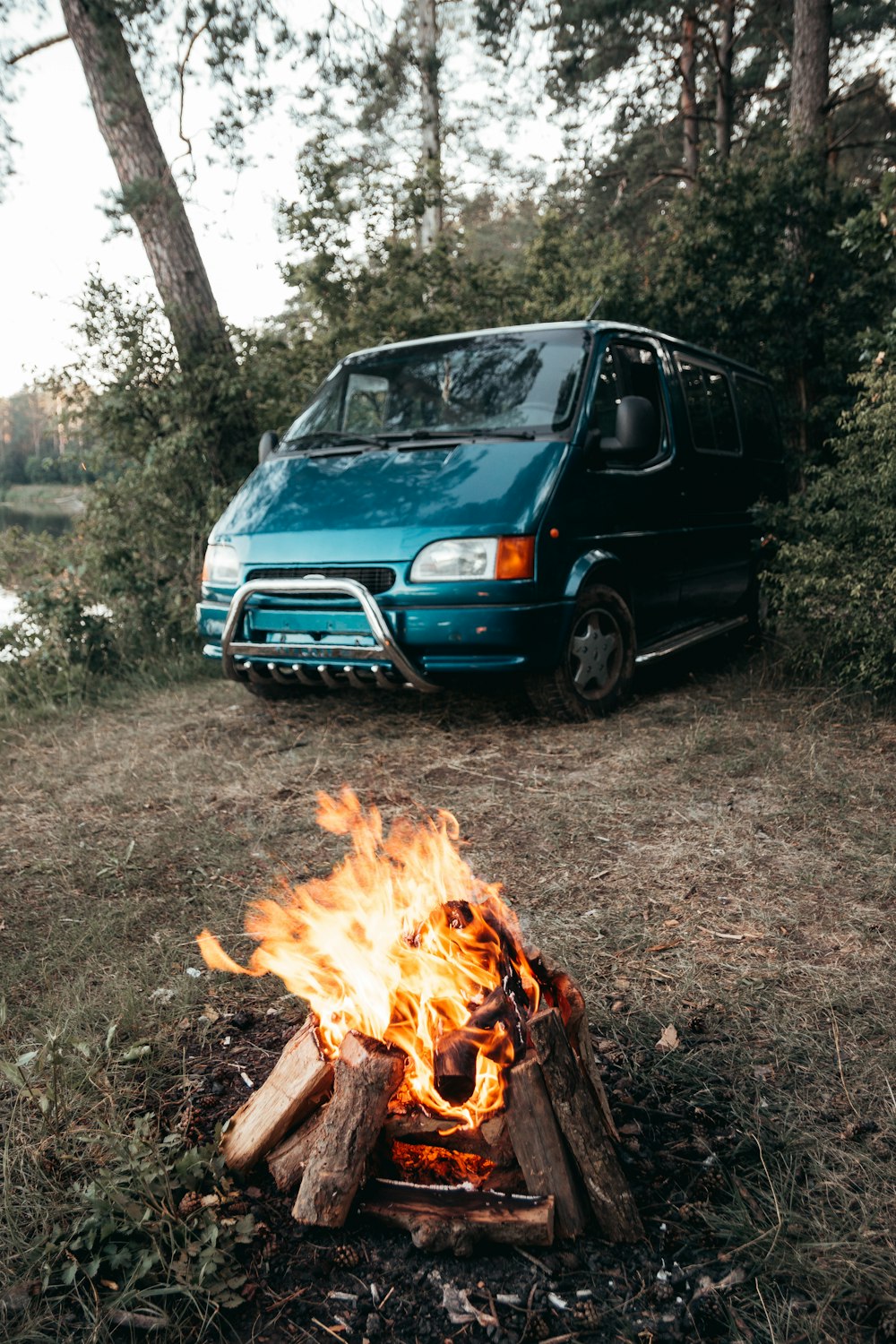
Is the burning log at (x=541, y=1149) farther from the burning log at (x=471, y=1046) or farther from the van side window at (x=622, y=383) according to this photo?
the van side window at (x=622, y=383)

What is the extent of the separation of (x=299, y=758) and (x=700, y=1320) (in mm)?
3892

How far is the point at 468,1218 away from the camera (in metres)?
1.88

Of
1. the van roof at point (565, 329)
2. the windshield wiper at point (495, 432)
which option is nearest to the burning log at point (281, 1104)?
the windshield wiper at point (495, 432)

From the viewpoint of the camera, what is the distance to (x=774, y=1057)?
100 inches

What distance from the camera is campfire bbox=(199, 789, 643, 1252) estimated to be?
1.92m

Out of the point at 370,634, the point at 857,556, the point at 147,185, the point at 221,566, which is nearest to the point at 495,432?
the point at 370,634

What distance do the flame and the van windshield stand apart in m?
3.56

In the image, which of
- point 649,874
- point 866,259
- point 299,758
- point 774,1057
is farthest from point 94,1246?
point 866,259

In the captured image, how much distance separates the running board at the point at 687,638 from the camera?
6.15 meters

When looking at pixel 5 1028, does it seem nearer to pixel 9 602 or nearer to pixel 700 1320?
pixel 700 1320

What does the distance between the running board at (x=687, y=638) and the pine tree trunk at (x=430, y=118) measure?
5885 millimetres

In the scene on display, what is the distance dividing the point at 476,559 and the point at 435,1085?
3337 mm

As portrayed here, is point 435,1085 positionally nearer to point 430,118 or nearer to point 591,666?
point 591,666

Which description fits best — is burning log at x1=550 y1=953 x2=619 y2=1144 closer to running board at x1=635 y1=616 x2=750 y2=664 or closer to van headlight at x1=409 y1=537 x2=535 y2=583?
van headlight at x1=409 y1=537 x2=535 y2=583
